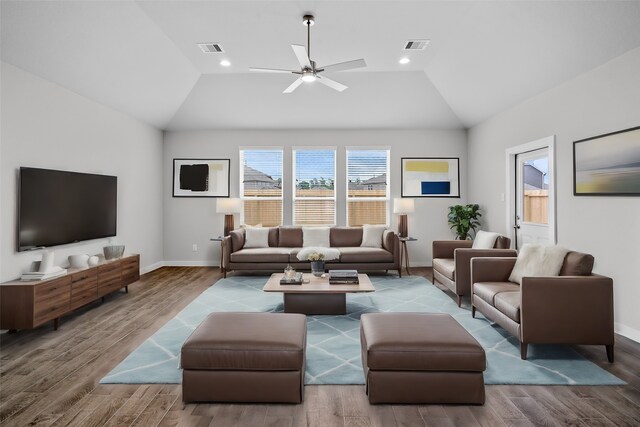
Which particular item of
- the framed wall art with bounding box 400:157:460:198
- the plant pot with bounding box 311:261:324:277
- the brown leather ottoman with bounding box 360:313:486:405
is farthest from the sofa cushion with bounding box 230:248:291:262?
the brown leather ottoman with bounding box 360:313:486:405

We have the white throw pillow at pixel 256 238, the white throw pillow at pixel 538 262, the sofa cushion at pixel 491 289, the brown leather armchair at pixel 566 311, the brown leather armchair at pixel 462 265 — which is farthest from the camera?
the white throw pillow at pixel 256 238

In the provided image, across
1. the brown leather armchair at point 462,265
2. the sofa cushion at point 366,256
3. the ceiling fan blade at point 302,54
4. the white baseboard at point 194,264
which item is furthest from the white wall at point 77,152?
the brown leather armchair at point 462,265

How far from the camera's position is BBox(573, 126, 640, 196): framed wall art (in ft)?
10.8

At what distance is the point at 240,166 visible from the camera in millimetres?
7180

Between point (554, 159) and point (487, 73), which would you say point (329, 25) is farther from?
point (554, 159)

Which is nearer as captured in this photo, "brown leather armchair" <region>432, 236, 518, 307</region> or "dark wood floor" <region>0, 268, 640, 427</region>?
"dark wood floor" <region>0, 268, 640, 427</region>

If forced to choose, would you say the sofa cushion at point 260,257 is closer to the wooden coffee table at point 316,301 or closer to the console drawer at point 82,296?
the wooden coffee table at point 316,301

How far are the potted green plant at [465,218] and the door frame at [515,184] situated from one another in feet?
2.68

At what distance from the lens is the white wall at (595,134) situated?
3.32m

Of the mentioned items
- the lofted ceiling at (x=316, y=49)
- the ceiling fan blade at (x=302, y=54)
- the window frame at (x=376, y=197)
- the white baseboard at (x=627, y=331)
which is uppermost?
the lofted ceiling at (x=316, y=49)

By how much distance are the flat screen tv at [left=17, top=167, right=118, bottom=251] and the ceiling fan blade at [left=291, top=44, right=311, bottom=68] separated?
307 cm

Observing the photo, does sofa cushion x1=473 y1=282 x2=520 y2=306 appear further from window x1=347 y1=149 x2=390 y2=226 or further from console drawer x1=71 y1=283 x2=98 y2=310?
console drawer x1=71 y1=283 x2=98 y2=310

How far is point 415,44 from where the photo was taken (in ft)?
15.3

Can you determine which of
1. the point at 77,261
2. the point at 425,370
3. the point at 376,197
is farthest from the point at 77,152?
the point at 376,197
